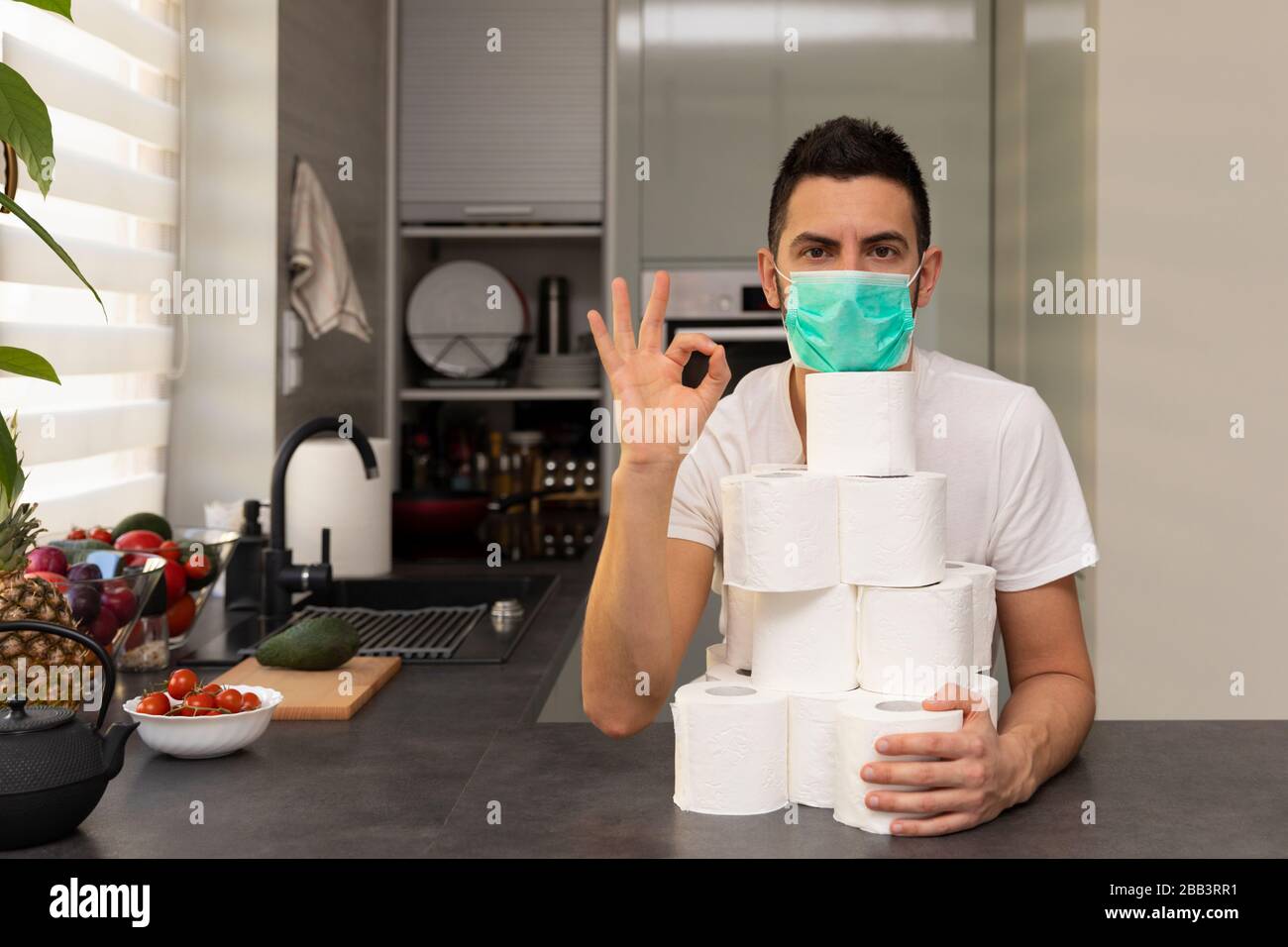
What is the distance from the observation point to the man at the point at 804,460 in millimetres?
1305

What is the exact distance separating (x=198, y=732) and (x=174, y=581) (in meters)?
0.65

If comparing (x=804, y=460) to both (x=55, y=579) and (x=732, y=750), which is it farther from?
(x=55, y=579)

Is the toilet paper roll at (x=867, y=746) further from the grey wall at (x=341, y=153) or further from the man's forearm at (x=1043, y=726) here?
the grey wall at (x=341, y=153)

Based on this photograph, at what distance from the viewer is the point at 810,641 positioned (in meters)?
1.16

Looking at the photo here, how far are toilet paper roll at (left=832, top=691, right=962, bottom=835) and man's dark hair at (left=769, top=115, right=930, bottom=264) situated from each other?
73cm

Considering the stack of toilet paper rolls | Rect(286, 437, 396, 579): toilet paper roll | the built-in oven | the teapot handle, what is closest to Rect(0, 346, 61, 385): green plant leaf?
the teapot handle

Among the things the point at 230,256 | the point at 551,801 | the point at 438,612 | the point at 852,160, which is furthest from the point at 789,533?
the point at 230,256

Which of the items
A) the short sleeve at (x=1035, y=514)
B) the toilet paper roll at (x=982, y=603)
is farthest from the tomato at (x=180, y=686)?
the short sleeve at (x=1035, y=514)

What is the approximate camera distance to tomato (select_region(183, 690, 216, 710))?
1377mm

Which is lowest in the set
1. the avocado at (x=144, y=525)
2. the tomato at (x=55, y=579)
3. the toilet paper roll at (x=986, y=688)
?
the toilet paper roll at (x=986, y=688)

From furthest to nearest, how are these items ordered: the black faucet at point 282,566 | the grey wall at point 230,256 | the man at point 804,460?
1. the grey wall at point 230,256
2. the black faucet at point 282,566
3. the man at point 804,460

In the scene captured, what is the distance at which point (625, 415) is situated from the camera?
1.27 m

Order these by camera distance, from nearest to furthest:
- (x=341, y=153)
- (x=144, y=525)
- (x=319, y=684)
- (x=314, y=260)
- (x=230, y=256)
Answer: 1. (x=319, y=684)
2. (x=144, y=525)
3. (x=230, y=256)
4. (x=314, y=260)
5. (x=341, y=153)

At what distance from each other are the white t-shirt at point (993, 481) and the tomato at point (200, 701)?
0.58m
